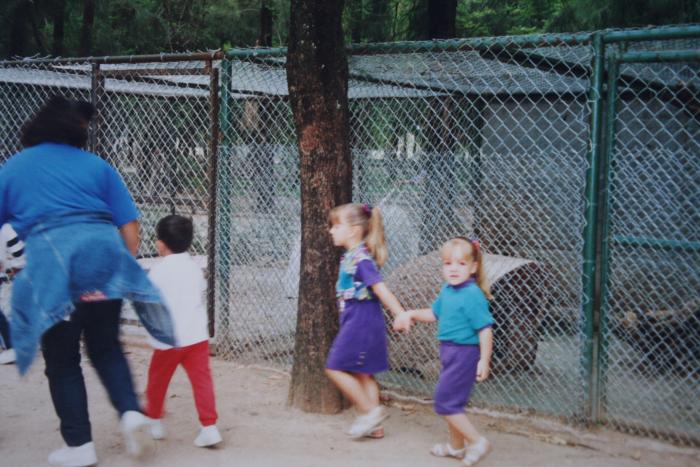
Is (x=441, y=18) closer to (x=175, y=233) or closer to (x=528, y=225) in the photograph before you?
(x=528, y=225)

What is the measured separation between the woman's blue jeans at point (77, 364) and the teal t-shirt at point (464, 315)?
1.47m

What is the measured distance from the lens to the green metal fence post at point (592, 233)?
4094mm

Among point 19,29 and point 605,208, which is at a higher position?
point 19,29

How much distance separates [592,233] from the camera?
4.11 metres

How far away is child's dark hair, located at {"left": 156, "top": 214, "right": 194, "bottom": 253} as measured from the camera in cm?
387

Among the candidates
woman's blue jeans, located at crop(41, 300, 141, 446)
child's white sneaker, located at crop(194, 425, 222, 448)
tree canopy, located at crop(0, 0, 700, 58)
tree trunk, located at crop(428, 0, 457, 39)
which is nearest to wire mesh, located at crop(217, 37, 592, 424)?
child's white sneaker, located at crop(194, 425, 222, 448)

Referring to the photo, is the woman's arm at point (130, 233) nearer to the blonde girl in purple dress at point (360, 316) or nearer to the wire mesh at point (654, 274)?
the blonde girl in purple dress at point (360, 316)

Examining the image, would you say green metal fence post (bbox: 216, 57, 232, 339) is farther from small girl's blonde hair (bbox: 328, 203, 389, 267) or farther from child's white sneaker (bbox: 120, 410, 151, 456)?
child's white sneaker (bbox: 120, 410, 151, 456)

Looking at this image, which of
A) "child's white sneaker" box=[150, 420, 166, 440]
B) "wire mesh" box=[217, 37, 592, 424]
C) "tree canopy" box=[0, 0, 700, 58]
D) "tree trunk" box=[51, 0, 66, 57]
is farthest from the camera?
"tree trunk" box=[51, 0, 66, 57]

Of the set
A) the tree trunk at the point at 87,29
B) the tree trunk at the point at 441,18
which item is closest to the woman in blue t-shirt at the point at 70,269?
the tree trunk at the point at 441,18

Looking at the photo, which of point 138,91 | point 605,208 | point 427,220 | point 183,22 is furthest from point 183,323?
point 183,22

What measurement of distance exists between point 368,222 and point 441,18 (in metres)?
6.16

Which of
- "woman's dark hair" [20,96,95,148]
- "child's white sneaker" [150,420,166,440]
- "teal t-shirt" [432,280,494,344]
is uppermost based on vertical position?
"woman's dark hair" [20,96,95,148]

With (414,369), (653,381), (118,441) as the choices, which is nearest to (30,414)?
(118,441)
